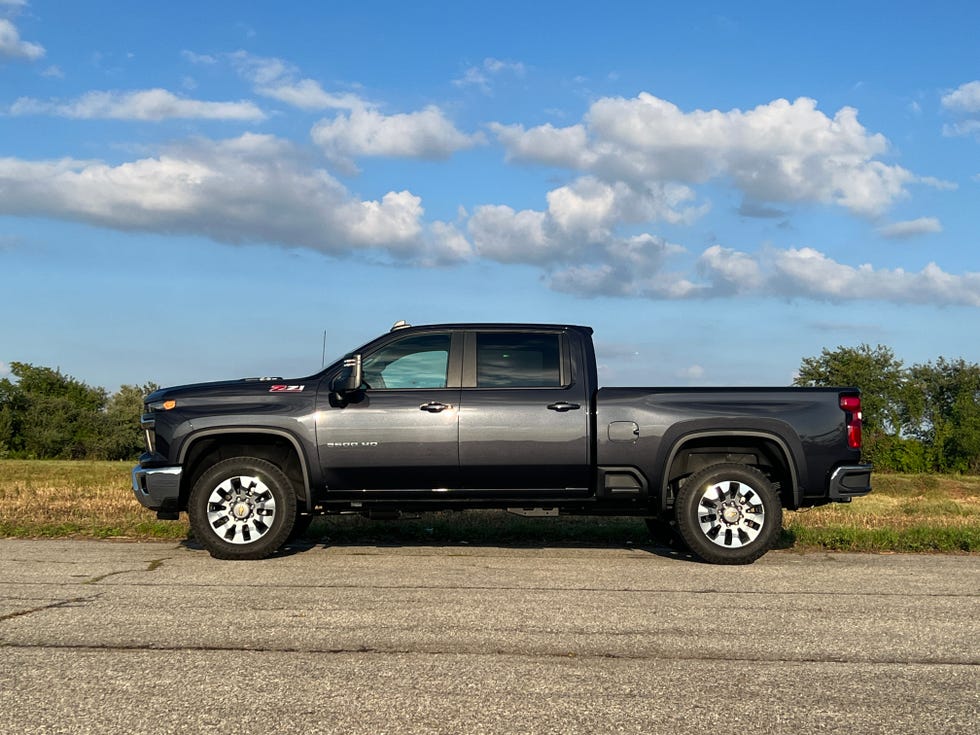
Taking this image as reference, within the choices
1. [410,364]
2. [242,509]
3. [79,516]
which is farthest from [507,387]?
[79,516]

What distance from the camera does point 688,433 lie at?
29.2 feet

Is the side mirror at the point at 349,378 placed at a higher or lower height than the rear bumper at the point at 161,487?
higher

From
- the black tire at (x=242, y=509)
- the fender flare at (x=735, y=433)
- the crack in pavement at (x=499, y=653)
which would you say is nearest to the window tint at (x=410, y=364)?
the black tire at (x=242, y=509)

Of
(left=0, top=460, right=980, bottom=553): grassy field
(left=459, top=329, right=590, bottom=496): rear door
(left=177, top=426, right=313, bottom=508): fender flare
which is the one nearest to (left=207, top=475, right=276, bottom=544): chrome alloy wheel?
(left=177, top=426, right=313, bottom=508): fender flare

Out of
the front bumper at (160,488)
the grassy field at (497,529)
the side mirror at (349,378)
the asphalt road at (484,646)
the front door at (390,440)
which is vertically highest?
the side mirror at (349,378)

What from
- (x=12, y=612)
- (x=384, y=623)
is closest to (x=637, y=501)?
(x=384, y=623)

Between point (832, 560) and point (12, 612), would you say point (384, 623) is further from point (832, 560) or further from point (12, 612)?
point (832, 560)

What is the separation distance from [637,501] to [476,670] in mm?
4367

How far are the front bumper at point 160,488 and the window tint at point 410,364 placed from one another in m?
1.91

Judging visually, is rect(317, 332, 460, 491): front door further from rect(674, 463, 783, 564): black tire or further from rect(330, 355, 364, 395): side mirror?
rect(674, 463, 783, 564): black tire

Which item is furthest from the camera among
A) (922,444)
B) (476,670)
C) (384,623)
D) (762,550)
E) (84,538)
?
(922,444)

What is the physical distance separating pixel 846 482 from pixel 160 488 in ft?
19.9

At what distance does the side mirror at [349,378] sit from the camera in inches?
347

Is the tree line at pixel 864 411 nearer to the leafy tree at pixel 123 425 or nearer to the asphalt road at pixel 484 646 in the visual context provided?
the leafy tree at pixel 123 425
